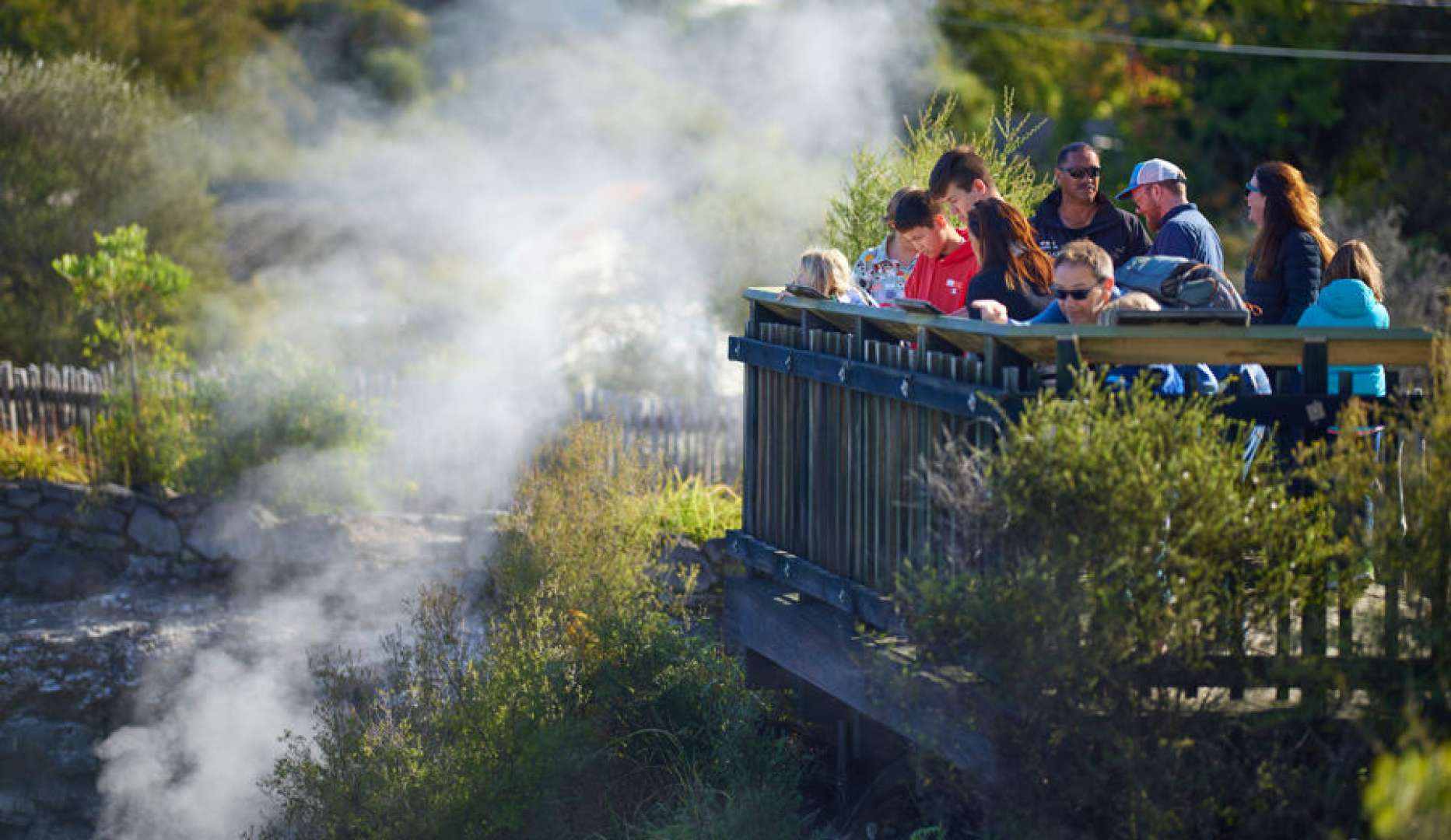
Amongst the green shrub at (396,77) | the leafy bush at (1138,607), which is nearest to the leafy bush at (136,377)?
the leafy bush at (1138,607)

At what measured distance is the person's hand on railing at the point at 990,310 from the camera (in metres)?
4.77

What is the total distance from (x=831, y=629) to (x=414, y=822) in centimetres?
165

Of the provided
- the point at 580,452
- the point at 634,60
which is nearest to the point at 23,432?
the point at 580,452

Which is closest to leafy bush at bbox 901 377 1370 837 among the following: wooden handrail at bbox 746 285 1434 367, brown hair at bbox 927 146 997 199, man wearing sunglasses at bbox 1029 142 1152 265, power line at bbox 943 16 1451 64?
wooden handrail at bbox 746 285 1434 367

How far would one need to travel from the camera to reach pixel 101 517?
38.1ft

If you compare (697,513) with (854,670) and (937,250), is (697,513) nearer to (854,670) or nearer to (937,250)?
(937,250)

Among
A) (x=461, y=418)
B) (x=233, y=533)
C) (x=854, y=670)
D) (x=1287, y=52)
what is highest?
(x=1287, y=52)

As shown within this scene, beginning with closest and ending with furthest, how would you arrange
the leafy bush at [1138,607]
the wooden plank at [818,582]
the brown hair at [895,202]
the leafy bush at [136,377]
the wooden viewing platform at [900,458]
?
the leafy bush at [1138,607]
the wooden viewing platform at [900,458]
the wooden plank at [818,582]
the brown hair at [895,202]
the leafy bush at [136,377]

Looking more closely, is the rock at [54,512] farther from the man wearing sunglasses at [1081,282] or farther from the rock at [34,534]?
the man wearing sunglasses at [1081,282]

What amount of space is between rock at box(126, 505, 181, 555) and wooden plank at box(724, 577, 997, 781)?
6.30 metres

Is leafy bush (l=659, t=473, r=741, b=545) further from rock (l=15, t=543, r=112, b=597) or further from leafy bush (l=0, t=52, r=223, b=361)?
leafy bush (l=0, t=52, r=223, b=361)

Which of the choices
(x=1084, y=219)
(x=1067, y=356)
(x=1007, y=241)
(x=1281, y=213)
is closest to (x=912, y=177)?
(x=1084, y=219)

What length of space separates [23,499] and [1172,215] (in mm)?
8768

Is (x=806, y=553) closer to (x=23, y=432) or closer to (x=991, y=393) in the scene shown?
(x=991, y=393)
